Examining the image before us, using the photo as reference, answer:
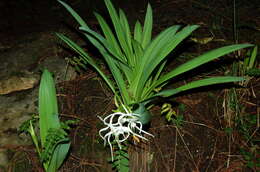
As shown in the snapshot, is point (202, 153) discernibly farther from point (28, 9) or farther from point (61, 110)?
point (28, 9)

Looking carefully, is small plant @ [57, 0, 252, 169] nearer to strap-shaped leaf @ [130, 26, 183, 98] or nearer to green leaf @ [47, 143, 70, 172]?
strap-shaped leaf @ [130, 26, 183, 98]

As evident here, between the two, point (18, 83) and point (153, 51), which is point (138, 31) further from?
point (18, 83)

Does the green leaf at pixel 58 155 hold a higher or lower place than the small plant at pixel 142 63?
lower

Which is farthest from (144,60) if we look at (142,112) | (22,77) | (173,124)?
(22,77)

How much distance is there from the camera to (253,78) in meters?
1.76

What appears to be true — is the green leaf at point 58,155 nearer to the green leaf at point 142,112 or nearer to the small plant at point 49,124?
the small plant at point 49,124

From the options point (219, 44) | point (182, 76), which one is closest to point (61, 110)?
point (182, 76)

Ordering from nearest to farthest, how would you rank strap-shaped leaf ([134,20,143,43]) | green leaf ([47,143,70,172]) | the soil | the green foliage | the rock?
green leaf ([47,143,70,172]) → the green foliage → the soil → strap-shaped leaf ([134,20,143,43]) → the rock

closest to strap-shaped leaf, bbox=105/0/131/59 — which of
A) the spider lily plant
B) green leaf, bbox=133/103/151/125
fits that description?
the spider lily plant

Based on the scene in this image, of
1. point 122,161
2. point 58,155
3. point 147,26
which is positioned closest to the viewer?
point 58,155

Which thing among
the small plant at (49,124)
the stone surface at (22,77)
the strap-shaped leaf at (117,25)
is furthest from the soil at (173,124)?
the strap-shaped leaf at (117,25)

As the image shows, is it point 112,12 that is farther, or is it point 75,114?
point 75,114

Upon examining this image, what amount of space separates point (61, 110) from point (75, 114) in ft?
0.30

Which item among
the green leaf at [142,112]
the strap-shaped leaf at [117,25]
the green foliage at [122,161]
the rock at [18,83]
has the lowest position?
the green foliage at [122,161]
